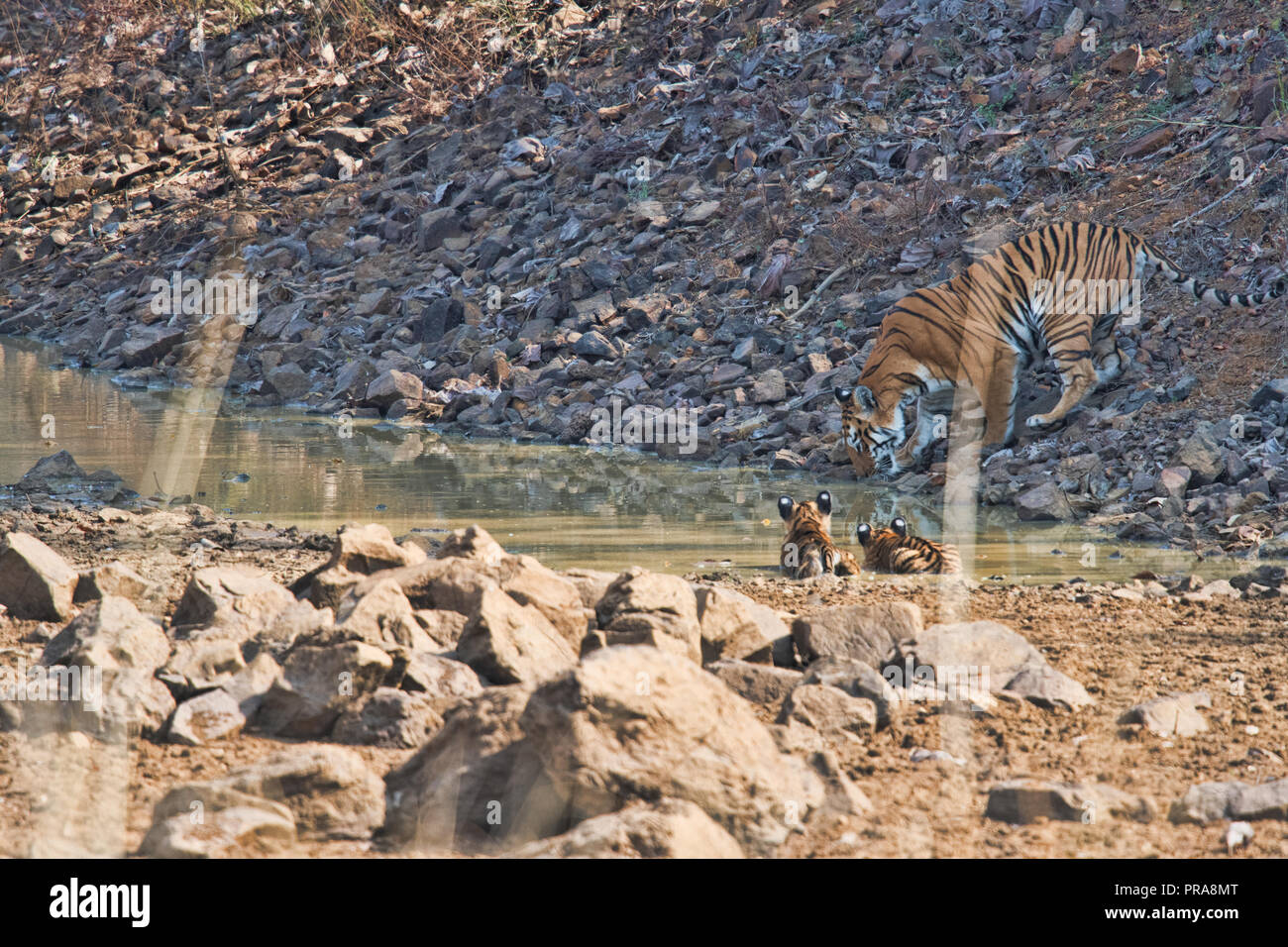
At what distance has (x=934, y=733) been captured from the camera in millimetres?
4227

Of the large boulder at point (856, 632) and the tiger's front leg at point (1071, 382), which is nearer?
the large boulder at point (856, 632)

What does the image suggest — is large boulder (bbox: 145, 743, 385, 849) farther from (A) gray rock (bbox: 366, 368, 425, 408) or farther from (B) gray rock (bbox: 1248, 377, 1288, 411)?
(A) gray rock (bbox: 366, 368, 425, 408)

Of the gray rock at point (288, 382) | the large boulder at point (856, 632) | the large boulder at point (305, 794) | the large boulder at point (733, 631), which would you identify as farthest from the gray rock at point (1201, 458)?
the gray rock at point (288, 382)

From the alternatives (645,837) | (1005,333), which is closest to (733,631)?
(645,837)

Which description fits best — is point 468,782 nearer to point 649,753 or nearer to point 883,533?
point 649,753

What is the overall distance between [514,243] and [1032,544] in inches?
330

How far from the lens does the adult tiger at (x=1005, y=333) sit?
9.32 metres

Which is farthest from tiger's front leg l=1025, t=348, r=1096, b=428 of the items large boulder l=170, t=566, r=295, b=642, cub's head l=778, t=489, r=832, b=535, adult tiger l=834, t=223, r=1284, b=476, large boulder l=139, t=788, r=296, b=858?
large boulder l=139, t=788, r=296, b=858

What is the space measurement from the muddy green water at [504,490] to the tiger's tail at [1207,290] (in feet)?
9.11

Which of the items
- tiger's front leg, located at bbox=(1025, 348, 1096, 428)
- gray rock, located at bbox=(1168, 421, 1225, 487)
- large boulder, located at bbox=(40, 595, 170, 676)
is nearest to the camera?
large boulder, located at bbox=(40, 595, 170, 676)

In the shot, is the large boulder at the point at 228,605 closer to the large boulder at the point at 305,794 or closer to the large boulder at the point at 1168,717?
the large boulder at the point at 305,794

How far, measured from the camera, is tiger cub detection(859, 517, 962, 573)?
22.1 ft

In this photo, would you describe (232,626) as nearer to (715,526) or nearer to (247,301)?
(715,526)

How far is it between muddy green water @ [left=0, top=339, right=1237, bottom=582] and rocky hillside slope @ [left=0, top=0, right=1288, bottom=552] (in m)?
0.46
